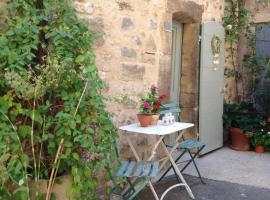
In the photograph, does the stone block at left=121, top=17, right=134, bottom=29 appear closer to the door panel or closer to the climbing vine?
the door panel

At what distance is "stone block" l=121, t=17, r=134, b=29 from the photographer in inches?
151

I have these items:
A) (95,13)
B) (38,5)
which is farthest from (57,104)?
(95,13)

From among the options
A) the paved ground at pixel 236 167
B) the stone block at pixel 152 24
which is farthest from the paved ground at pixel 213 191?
the stone block at pixel 152 24

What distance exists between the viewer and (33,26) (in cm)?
279

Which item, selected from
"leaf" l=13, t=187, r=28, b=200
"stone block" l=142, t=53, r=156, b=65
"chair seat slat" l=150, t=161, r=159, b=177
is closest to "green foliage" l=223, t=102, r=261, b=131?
"stone block" l=142, t=53, r=156, b=65

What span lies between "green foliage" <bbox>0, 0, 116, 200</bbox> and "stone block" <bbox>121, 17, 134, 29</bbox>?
0.93m

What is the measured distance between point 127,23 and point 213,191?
2.06 meters

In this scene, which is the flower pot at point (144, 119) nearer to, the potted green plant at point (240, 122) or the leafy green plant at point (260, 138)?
the potted green plant at point (240, 122)

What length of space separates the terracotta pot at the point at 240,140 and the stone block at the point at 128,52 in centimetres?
287

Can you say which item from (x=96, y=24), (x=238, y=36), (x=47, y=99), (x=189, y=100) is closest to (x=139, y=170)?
(x=47, y=99)

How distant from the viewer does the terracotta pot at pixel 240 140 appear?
6.03 metres

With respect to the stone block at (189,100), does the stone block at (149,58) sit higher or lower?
higher

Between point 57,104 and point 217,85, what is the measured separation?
11.5 ft

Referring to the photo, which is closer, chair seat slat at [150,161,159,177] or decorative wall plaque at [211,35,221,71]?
chair seat slat at [150,161,159,177]
